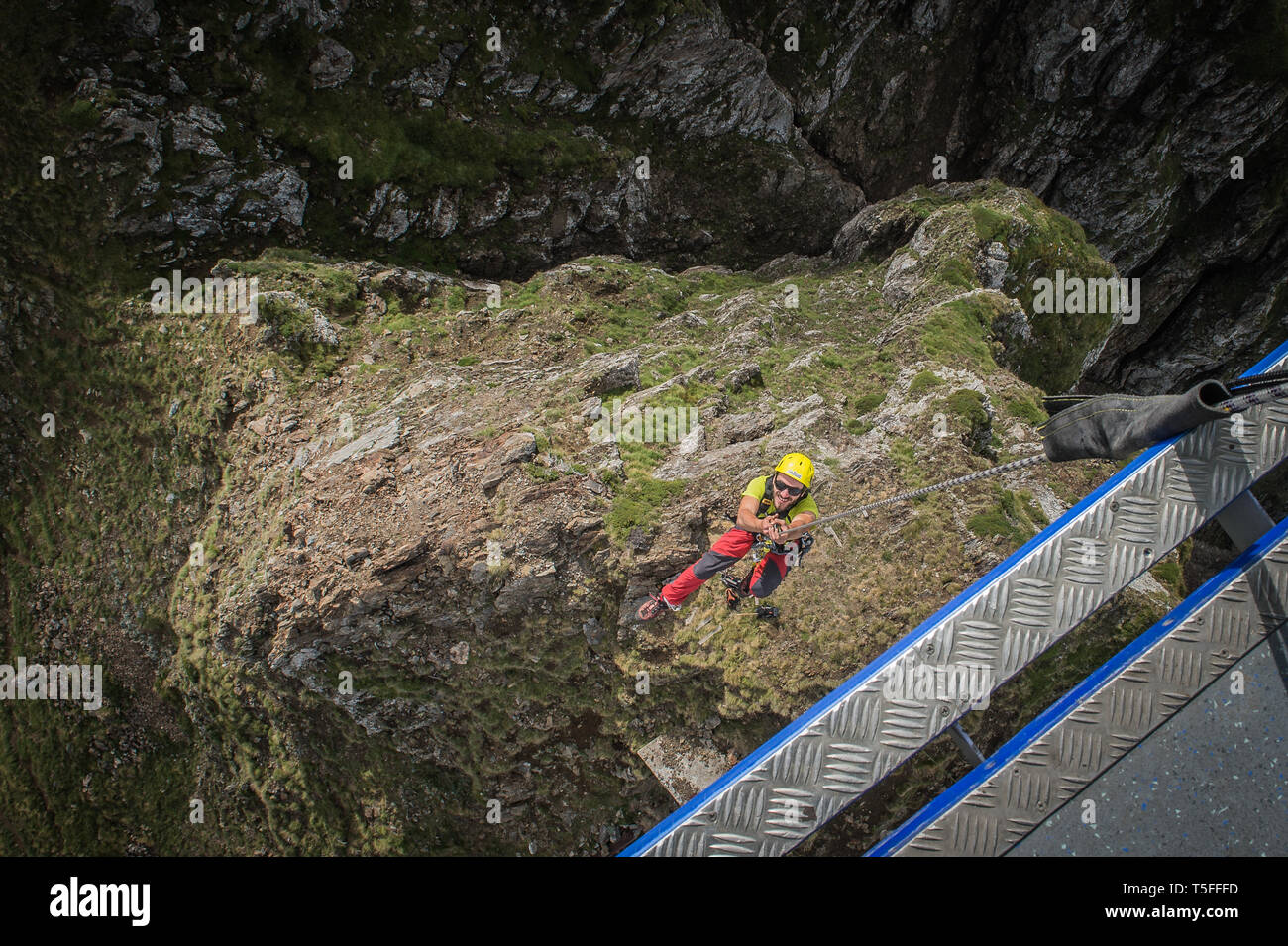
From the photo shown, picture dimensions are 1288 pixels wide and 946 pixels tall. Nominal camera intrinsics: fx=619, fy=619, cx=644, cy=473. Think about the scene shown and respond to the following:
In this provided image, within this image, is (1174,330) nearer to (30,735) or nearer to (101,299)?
(101,299)

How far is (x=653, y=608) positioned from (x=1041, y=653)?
618 cm

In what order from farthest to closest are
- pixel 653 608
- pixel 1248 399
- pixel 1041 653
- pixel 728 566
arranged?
pixel 653 608, pixel 728 566, pixel 1041 653, pixel 1248 399

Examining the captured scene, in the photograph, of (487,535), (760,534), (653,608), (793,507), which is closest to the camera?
(793,507)

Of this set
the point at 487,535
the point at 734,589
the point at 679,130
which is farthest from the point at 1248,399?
the point at 679,130

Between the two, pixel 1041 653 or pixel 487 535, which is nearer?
pixel 1041 653

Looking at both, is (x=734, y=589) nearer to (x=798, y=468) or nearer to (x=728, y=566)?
(x=728, y=566)

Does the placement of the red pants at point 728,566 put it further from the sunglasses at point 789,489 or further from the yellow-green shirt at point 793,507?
the sunglasses at point 789,489

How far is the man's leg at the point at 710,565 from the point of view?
9.80 m

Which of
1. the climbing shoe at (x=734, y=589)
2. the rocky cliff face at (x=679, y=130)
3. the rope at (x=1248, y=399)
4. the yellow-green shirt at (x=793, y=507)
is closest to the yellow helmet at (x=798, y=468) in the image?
the yellow-green shirt at (x=793, y=507)

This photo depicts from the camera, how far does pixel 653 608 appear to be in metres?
10.9

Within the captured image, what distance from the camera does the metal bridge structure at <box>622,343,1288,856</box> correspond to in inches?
228

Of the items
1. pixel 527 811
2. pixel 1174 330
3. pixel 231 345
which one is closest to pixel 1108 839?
pixel 527 811

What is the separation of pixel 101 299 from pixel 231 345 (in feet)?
16.9

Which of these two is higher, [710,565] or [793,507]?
[793,507]
